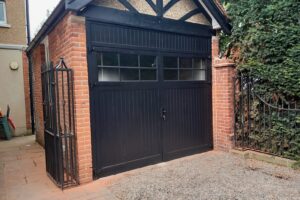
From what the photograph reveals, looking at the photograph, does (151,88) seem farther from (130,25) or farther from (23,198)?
(23,198)

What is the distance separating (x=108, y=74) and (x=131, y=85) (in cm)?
48

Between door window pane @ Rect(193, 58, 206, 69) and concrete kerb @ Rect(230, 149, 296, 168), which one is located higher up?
door window pane @ Rect(193, 58, 206, 69)

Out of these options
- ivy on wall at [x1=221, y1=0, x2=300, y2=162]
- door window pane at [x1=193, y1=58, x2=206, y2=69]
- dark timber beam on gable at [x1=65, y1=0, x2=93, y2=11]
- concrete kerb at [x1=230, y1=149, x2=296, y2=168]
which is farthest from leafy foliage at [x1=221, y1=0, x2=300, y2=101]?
dark timber beam on gable at [x1=65, y1=0, x2=93, y2=11]

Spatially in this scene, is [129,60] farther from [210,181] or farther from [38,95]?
[38,95]

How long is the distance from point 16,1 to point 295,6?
9.11 m

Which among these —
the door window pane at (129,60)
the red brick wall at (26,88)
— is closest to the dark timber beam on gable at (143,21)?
the door window pane at (129,60)

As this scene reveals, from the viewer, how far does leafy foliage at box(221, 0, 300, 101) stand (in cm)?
439

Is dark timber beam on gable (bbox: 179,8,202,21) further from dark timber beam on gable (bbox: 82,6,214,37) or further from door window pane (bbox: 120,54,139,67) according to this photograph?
door window pane (bbox: 120,54,139,67)

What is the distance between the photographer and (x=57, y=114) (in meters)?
3.78

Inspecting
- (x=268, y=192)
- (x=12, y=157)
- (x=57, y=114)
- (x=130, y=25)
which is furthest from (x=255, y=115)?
(x=12, y=157)

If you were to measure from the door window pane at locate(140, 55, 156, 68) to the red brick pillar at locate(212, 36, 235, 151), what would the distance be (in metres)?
1.66

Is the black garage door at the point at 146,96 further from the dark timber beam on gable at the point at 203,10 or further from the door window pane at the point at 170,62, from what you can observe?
the dark timber beam on gable at the point at 203,10

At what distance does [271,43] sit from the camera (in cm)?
463

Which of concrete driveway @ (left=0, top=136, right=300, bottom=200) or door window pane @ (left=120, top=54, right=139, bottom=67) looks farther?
door window pane @ (left=120, top=54, right=139, bottom=67)
